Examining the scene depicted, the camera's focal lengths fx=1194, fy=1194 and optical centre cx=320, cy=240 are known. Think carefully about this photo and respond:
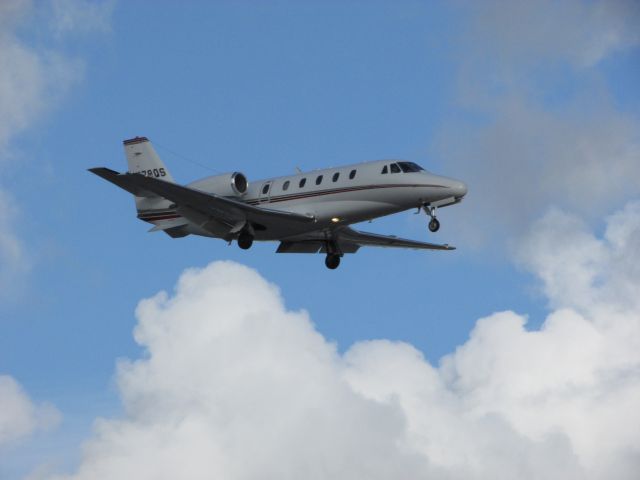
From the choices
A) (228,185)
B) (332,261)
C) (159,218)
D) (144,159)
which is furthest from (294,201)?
(144,159)

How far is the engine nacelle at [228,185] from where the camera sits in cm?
3884

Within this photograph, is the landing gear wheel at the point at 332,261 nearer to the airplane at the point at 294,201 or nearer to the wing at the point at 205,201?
the airplane at the point at 294,201

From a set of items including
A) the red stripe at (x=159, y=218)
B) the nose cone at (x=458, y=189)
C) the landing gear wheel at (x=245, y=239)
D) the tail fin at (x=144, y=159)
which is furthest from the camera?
the tail fin at (x=144, y=159)

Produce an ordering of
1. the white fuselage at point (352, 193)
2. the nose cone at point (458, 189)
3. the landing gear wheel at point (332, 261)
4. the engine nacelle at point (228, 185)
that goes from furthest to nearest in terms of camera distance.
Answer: the landing gear wheel at point (332, 261)
the engine nacelle at point (228, 185)
the white fuselage at point (352, 193)
the nose cone at point (458, 189)

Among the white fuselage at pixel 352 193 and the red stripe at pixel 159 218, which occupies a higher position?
the red stripe at pixel 159 218

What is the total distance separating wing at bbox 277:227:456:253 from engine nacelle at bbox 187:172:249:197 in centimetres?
272

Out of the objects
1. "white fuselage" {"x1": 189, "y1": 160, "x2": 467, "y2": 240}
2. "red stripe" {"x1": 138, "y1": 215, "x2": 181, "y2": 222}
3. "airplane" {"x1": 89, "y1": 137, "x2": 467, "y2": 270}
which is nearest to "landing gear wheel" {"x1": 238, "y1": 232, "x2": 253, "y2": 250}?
"airplane" {"x1": 89, "y1": 137, "x2": 467, "y2": 270}

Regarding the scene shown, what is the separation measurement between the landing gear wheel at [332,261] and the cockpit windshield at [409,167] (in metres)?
5.68

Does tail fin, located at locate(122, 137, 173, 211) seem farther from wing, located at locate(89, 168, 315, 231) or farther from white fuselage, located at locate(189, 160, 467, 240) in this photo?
white fuselage, located at locate(189, 160, 467, 240)

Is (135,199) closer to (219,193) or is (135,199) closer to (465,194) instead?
(219,193)

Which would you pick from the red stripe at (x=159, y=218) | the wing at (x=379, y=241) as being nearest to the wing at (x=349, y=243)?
the wing at (x=379, y=241)

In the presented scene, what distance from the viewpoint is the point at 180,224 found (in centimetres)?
3981

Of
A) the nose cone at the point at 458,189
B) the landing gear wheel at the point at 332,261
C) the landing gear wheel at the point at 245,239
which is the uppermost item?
the landing gear wheel at the point at 332,261

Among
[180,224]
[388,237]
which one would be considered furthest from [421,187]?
[180,224]
